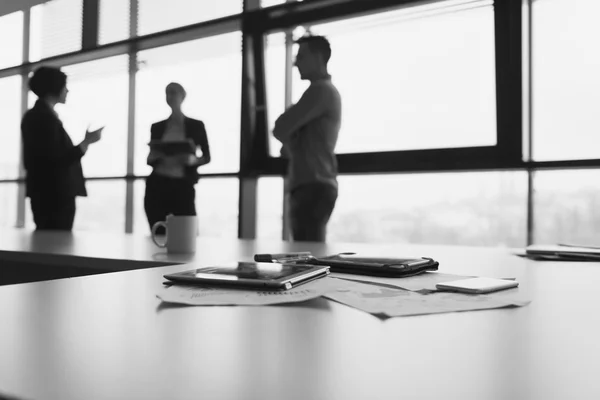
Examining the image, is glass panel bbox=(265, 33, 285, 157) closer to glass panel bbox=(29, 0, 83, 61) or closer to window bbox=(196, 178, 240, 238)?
window bbox=(196, 178, 240, 238)

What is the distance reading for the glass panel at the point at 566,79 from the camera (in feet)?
9.14

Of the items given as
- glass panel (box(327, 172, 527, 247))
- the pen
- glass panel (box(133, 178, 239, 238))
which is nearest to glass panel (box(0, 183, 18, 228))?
glass panel (box(133, 178, 239, 238))

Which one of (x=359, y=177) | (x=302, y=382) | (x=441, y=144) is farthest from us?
(x=359, y=177)

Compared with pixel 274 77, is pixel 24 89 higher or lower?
higher

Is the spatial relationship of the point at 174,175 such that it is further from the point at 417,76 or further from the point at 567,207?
the point at 567,207

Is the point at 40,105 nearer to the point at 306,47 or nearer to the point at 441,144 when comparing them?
the point at 306,47

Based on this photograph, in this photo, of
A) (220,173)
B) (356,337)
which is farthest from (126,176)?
(356,337)

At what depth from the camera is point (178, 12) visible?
14.6 feet

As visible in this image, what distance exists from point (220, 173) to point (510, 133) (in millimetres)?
2035

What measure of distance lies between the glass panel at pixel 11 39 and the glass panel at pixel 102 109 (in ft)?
2.56

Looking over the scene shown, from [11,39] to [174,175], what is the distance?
11.9 ft

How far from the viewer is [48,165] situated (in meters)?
2.50

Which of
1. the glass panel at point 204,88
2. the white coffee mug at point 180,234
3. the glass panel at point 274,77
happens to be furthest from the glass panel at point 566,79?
the white coffee mug at point 180,234

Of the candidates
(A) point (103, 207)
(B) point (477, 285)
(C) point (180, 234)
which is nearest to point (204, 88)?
(A) point (103, 207)
